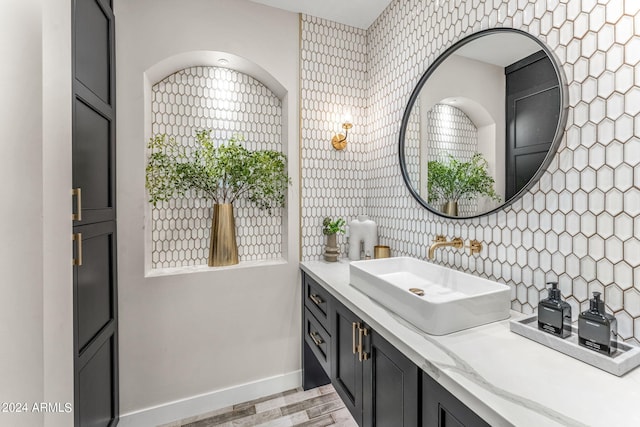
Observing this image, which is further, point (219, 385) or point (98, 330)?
point (219, 385)

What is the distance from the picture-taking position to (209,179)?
6.19ft

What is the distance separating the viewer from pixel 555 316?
91 cm

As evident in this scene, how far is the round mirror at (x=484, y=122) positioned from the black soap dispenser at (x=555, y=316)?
0.42m

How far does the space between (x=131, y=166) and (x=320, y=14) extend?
1.72 metres

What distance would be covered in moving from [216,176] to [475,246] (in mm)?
1583

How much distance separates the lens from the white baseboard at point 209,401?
1.77m

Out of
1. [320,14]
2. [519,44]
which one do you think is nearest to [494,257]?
[519,44]

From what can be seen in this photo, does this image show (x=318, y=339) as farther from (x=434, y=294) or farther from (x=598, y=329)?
(x=598, y=329)

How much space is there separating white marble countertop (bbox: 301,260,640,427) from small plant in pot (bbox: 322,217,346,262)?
1.03 metres

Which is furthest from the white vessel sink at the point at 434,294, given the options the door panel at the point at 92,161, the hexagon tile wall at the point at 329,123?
the door panel at the point at 92,161

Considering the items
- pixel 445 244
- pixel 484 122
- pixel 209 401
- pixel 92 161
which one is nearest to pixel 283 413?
pixel 209 401

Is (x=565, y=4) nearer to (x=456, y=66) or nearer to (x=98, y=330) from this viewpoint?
(x=456, y=66)

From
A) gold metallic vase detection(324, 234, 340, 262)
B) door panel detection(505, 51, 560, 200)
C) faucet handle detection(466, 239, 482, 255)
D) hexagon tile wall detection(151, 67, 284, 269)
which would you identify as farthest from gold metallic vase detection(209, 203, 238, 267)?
door panel detection(505, 51, 560, 200)

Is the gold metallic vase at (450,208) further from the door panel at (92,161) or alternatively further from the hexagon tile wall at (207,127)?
the door panel at (92,161)
